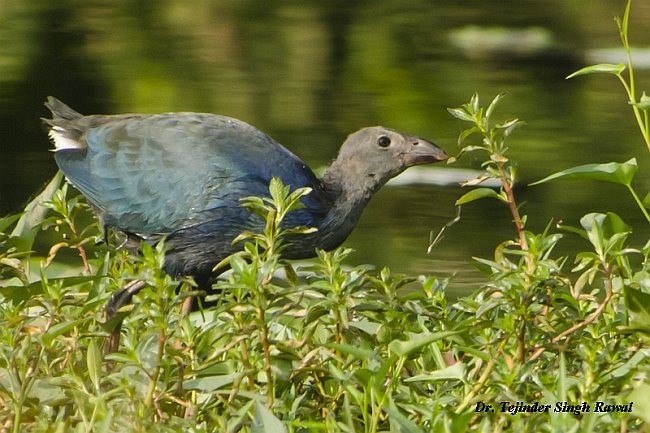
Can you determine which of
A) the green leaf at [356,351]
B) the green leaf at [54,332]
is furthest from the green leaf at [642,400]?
the green leaf at [54,332]

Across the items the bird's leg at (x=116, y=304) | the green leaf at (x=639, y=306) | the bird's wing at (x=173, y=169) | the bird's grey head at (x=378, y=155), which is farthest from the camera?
the bird's grey head at (x=378, y=155)

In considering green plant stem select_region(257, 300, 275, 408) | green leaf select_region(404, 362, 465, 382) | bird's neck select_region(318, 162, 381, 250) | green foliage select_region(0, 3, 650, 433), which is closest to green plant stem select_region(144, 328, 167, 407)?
green foliage select_region(0, 3, 650, 433)

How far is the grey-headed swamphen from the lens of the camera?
137 inches

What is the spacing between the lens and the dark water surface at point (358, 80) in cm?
500

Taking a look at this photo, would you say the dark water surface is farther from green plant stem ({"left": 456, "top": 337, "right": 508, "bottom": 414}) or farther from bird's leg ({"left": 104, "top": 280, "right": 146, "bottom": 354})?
green plant stem ({"left": 456, "top": 337, "right": 508, "bottom": 414})

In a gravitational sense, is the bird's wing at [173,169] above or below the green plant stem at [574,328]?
below

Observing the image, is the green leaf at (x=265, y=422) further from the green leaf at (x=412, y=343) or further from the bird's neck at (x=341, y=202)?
the bird's neck at (x=341, y=202)

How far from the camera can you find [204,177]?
3479 mm

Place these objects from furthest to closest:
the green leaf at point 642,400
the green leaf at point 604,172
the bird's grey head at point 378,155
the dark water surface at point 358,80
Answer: the dark water surface at point 358,80, the bird's grey head at point 378,155, the green leaf at point 604,172, the green leaf at point 642,400

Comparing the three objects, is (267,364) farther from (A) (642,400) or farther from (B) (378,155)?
(B) (378,155)

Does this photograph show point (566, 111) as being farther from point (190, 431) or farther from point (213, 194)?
point (190, 431)

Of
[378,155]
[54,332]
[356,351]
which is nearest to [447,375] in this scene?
[356,351]

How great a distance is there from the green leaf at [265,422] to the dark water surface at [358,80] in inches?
115

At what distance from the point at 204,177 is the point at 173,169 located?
0.11 meters
